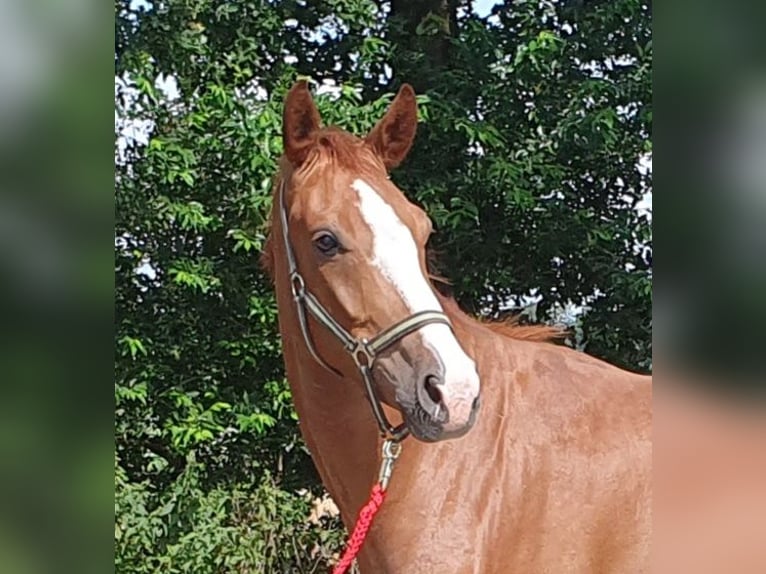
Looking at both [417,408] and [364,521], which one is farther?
[364,521]

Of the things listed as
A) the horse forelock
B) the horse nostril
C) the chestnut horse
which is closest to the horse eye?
the chestnut horse

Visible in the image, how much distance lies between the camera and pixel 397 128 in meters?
1.95

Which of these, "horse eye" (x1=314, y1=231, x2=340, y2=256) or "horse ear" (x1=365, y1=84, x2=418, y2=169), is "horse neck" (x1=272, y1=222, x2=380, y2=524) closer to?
"horse eye" (x1=314, y1=231, x2=340, y2=256)

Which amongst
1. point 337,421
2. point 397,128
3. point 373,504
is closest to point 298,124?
point 397,128

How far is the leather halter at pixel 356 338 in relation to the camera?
153 cm

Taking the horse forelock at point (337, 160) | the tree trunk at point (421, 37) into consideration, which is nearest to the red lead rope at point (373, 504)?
the horse forelock at point (337, 160)

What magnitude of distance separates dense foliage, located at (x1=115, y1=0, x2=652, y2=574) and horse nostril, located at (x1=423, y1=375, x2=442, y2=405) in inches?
43.8

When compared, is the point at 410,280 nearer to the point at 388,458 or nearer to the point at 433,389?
the point at 433,389

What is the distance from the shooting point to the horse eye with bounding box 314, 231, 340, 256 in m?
1.63

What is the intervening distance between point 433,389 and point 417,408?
0.06m

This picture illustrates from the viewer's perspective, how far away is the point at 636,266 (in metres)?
2.62
